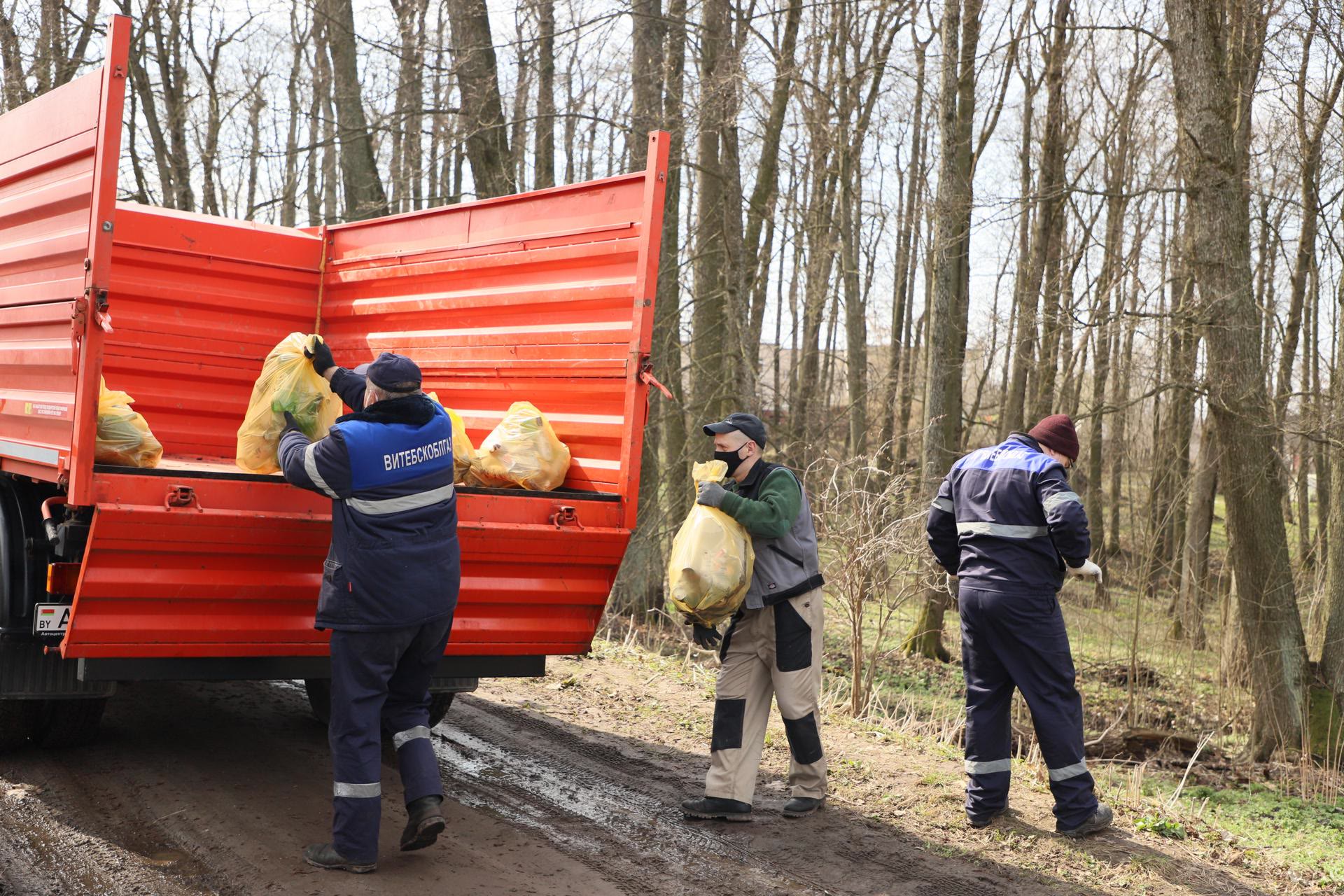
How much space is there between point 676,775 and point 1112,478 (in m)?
14.4

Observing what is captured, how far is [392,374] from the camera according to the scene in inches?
161

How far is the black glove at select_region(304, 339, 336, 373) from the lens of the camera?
470cm

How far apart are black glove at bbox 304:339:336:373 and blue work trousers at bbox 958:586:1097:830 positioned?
9.45 ft

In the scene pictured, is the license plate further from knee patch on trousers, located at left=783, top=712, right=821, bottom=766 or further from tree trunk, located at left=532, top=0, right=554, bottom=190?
tree trunk, located at left=532, top=0, right=554, bottom=190

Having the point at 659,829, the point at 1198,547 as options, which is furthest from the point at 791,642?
the point at 1198,547

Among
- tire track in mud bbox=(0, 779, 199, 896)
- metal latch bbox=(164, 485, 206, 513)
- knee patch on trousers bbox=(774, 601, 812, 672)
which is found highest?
metal latch bbox=(164, 485, 206, 513)

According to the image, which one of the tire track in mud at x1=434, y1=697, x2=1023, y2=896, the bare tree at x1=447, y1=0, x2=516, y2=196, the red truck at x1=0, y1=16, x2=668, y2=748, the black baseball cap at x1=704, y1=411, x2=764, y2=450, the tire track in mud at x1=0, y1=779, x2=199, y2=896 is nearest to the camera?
the tire track in mud at x1=0, y1=779, x2=199, y2=896

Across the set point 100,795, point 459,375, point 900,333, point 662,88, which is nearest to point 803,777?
point 459,375

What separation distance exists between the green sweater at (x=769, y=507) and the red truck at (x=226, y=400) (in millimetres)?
459

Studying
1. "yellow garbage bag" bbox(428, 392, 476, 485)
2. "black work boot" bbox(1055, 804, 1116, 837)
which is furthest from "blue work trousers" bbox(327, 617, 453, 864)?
"black work boot" bbox(1055, 804, 1116, 837)

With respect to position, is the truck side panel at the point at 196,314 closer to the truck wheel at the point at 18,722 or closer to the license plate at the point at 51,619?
the truck wheel at the point at 18,722

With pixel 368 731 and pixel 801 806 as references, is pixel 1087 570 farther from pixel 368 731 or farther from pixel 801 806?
pixel 368 731

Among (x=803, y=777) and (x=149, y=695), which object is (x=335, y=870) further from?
(x=149, y=695)

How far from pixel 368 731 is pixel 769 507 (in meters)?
1.85
